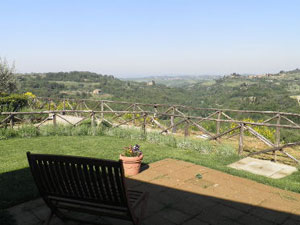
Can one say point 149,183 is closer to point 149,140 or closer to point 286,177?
point 286,177

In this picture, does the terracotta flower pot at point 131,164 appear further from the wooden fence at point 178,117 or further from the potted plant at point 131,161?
the wooden fence at point 178,117

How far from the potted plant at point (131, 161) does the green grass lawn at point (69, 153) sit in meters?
0.82

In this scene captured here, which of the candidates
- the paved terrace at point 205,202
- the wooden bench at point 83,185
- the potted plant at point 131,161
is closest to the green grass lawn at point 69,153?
the paved terrace at point 205,202

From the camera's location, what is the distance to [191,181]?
12.8 feet

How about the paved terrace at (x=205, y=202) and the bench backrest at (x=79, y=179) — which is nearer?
the bench backrest at (x=79, y=179)

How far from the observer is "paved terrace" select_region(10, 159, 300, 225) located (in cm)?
272

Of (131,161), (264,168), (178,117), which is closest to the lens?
(131,161)

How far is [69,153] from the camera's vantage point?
571cm

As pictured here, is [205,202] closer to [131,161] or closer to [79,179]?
[131,161]

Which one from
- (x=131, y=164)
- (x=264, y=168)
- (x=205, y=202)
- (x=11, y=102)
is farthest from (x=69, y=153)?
(x=11, y=102)

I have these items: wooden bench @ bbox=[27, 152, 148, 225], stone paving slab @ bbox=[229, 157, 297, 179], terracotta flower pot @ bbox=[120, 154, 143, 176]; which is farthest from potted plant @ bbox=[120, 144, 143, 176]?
stone paving slab @ bbox=[229, 157, 297, 179]

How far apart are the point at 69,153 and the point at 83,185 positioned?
3820 mm

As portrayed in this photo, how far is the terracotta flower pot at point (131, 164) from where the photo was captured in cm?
409

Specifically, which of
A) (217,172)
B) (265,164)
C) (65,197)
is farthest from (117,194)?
(265,164)
